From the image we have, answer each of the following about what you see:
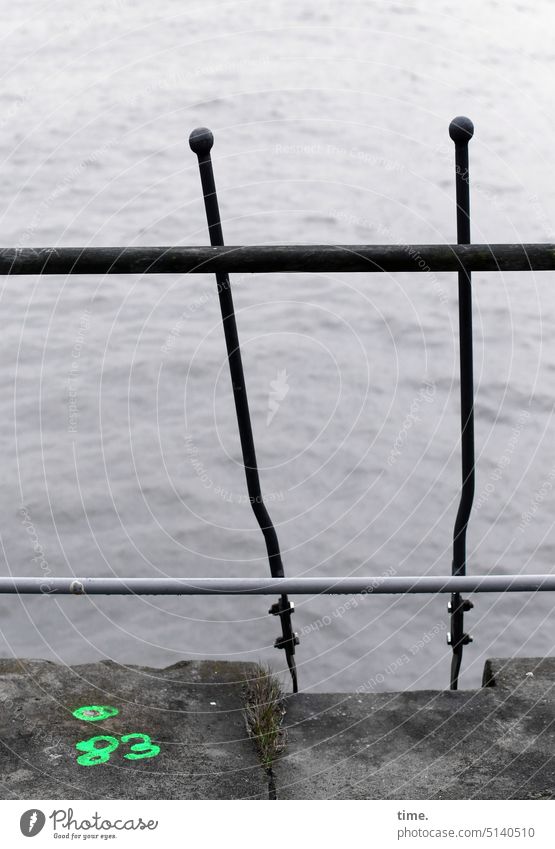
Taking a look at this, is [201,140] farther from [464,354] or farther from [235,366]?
[464,354]

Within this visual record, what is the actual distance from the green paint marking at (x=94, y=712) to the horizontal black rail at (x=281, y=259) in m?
0.87

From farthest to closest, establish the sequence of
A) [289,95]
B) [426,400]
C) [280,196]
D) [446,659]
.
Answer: [289,95] < [280,196] < [426,400] < [446,659]

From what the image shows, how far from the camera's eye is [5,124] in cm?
793

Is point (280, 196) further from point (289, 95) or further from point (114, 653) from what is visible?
point (114, 653)

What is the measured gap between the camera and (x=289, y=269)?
1.90 m

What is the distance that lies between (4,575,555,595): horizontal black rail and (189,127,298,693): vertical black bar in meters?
0.28

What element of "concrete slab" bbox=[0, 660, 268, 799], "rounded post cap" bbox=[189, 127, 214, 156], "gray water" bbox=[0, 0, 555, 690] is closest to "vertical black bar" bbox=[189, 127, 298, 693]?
"rounded post cap" bbox=[189, 127, 214, 156]

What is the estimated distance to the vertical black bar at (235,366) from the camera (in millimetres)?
2252

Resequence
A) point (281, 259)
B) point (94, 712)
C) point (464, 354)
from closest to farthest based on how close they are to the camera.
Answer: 1. point (281, 259)
2. point (94, 712)
3. point (464, 354)

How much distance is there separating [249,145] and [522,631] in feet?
14.0

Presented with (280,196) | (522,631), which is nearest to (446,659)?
(522,631)

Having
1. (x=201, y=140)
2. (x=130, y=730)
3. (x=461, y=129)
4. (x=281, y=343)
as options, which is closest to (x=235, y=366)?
(x=201, y=140)

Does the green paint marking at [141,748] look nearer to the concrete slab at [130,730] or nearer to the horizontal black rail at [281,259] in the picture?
the concrete slab at [130,730]

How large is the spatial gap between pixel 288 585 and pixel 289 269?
0.60 metres
